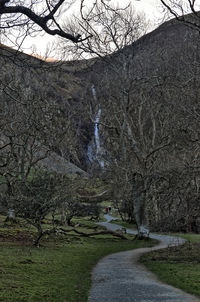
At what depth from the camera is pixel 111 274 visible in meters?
13.6

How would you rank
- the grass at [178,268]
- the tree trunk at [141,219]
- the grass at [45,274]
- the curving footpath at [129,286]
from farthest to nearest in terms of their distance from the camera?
the tree trunk at [141,219] < the grass at [178,268] < the curving footpath at [129,286] < the grass at [45,274]

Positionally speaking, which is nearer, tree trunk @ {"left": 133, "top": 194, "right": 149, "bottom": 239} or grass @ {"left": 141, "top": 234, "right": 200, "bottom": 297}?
grass @ {"left": 141, "top": 234, "right": 200, "bottom": 297}

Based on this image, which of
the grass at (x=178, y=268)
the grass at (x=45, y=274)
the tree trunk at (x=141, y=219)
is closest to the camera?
the grass at (x=45, y=274)

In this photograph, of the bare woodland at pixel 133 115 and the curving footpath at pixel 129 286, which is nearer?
the curving footpath at pixel 129 286

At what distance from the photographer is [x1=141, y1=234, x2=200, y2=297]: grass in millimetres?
11087

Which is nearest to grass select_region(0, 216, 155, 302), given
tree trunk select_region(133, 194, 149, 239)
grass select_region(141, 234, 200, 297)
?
grass select_region(141, 234, 200, 297)

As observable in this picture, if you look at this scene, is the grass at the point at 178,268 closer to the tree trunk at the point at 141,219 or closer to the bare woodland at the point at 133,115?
the bare woodland at the point at 133,115

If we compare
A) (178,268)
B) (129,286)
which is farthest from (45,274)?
(178,268)

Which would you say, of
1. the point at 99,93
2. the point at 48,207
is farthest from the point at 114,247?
the point at 99,93

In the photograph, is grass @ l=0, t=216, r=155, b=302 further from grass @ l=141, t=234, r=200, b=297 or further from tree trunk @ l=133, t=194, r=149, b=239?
tree trunk @ l=133, t=194, r=149, b=239

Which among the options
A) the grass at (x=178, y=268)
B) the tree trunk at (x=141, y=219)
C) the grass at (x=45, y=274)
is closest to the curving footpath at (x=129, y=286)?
the grass at (x=178, y=268)

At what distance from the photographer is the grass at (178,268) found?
36.4ft

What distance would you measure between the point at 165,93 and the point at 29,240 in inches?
669

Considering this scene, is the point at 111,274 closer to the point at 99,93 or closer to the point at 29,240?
the point at 29,240
